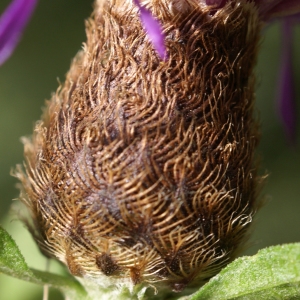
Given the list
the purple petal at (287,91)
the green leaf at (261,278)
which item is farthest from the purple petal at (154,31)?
the purple petal at (287,91)

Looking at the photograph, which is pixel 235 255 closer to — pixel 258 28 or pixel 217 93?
pixel 217 93

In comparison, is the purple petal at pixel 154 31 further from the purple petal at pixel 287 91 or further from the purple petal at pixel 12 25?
the purple petal at pixel 287 91

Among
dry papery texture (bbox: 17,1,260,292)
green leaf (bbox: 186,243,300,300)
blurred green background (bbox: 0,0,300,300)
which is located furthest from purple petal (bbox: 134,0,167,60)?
blurred green background (bbox: 0,0,300,300)

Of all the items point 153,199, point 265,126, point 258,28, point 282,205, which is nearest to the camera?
point 153,199

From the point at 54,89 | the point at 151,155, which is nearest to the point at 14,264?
the point at 151,155

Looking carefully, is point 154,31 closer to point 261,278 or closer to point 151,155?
point 151,155

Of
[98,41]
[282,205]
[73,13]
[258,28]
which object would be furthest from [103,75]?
[73,13]
